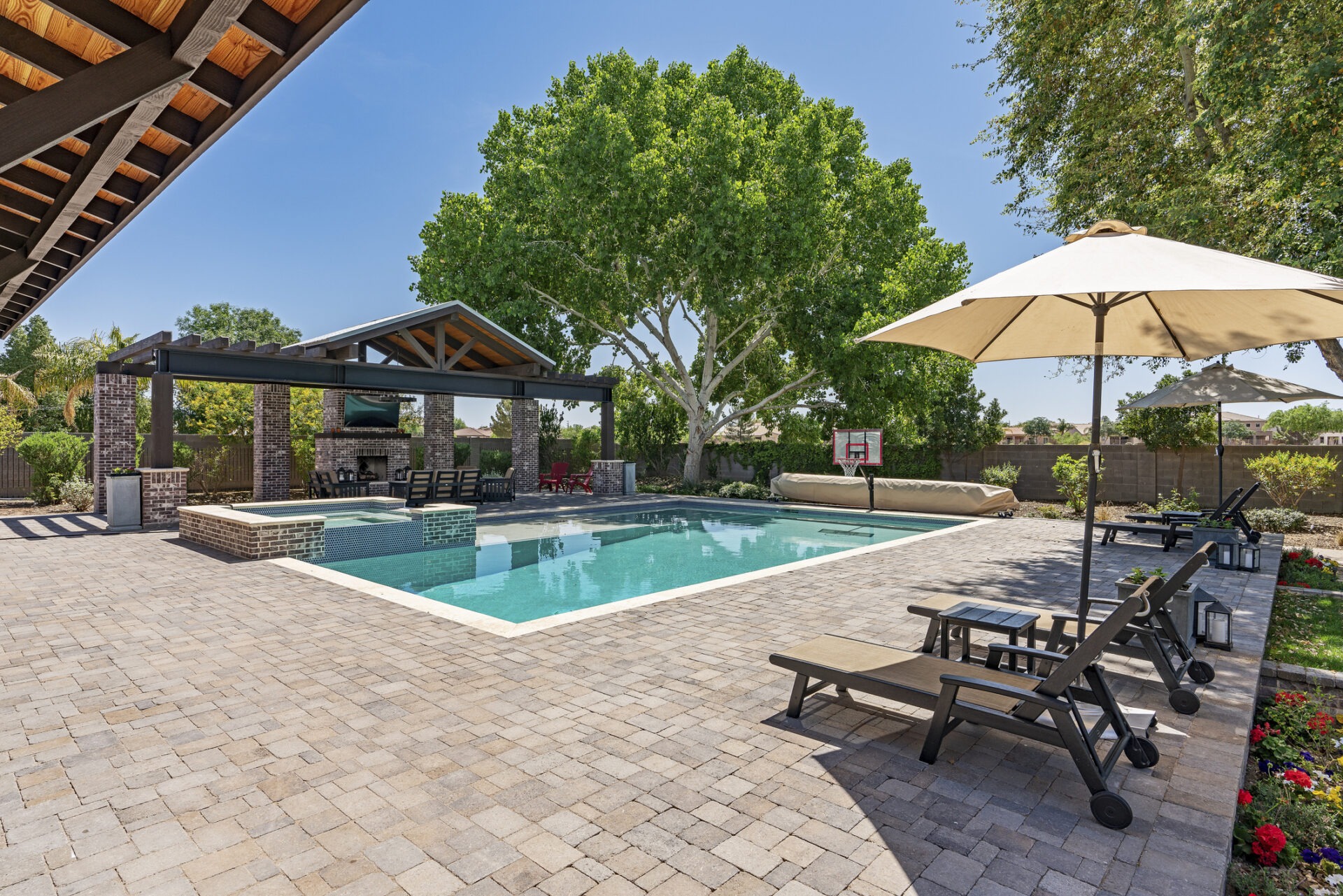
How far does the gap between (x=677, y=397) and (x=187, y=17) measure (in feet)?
63.9

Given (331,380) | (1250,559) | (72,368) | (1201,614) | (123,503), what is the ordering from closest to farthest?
(1201,614) → (1250,559) → (123,503) → (331,380) → (72,368)

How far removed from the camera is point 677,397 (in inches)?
898

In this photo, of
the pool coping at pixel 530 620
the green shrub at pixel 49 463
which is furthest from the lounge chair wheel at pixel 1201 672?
the green shrub at pixel 49 463

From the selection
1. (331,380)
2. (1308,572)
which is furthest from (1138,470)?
(331,380)

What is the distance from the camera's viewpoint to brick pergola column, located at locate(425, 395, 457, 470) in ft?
63.8

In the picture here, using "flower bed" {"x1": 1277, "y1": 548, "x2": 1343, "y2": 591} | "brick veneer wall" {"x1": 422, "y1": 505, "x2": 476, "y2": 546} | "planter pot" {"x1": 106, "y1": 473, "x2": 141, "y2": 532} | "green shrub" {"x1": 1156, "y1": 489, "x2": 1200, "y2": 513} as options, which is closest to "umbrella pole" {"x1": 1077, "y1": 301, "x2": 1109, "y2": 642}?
"flower bed" {"x1": 1277, "y1": 548, "x2": 1343, "y2": 591}

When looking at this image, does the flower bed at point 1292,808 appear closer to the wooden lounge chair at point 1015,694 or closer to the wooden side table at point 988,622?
the wooden lounge chair at point 1015,694

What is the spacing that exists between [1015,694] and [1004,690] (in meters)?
0.07

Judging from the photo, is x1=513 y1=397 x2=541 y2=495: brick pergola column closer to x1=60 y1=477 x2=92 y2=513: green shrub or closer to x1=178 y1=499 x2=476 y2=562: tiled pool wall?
x1=178 y1=499 x2=476 y2=562: tiled pool wall

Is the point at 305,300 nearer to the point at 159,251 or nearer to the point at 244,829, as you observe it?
the point at 159,251

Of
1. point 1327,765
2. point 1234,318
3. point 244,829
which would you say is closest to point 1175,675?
point 1327,765

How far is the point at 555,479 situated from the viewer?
21.4 metres

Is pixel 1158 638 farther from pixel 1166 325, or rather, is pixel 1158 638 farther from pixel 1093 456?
pixel 1166 325

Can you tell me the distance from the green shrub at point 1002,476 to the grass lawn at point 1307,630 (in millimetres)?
10558
